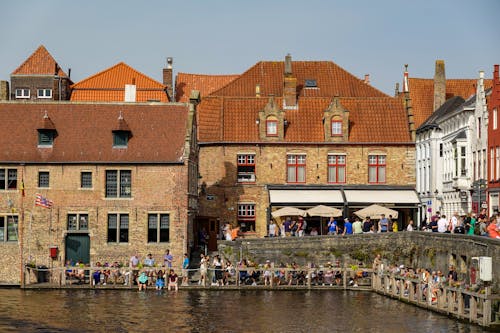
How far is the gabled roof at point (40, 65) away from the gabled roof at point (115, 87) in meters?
1.95

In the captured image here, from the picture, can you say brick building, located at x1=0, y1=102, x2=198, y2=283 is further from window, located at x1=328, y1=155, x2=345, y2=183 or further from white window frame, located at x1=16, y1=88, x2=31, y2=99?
white window frame, located at x1=16, y1=88, x2=31, y2=99

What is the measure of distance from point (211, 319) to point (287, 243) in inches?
618

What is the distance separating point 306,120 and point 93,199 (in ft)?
56.8

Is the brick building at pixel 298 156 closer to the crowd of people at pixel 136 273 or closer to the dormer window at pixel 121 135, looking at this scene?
the dormer window at pixel 121 135

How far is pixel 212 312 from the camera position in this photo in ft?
141

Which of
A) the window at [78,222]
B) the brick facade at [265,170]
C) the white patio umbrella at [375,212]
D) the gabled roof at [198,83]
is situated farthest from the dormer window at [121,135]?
the gabled roof at [198,83]

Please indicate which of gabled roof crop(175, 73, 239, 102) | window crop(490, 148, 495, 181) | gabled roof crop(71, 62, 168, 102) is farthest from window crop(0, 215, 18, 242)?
gabled roof crop(175, 73, 239, 102)

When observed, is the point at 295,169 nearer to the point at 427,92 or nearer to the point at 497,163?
the point at 427,92

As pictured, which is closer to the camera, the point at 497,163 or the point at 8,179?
the point at 497,163

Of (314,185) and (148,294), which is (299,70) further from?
(148,294)

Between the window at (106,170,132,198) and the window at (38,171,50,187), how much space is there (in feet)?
9.81

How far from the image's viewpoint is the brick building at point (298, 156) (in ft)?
214

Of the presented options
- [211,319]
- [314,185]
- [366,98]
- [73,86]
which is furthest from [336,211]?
[73,86]

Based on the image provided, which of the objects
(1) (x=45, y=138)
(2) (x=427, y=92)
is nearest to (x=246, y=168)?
(1) (x=45, y=138)
